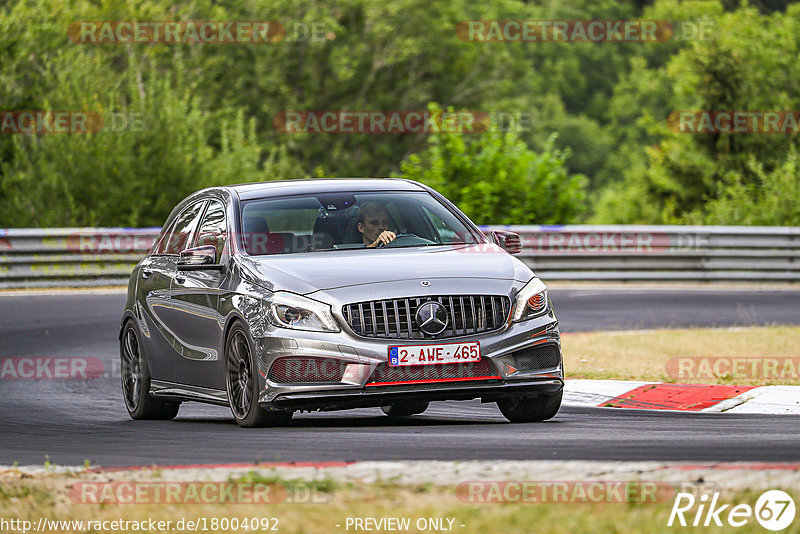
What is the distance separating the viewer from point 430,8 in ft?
181

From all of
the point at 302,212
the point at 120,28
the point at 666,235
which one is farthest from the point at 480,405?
the point at 120,28

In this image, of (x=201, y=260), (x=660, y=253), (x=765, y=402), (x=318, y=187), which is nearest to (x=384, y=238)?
(x=318, y=187)

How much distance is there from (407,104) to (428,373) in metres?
47.8

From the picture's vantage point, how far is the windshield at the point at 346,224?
9.97 m

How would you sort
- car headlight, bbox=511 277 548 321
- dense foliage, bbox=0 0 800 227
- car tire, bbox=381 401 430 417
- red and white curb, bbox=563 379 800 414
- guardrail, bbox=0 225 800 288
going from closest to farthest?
car headlight, bbox=511 277 548 321 < red and white curb, bbox=563 379 800 414 < car tire, bbox=381 401 430 417 < guardrail, bbox=0 225 800 288 < dense foliage, bbox=0 0 800 227

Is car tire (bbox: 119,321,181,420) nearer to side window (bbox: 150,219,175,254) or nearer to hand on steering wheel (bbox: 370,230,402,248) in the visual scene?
side window (bbox: 150,219,175,254)

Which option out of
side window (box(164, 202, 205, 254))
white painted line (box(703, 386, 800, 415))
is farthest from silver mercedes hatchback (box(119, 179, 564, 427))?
white painted line (box(703, 386, 800, 415))

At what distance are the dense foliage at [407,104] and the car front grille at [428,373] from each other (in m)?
20.2

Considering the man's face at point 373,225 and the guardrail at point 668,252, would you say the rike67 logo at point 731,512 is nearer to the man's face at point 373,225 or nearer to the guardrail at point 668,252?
the man's face at point 373,225

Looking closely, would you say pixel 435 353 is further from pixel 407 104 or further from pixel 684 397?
pixel 407 104

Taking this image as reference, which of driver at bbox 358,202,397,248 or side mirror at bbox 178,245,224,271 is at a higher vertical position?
driver at bbox 358,202,397,248

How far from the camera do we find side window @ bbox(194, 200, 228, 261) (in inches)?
403

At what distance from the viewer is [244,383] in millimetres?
9391

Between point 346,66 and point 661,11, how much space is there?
2795cm
